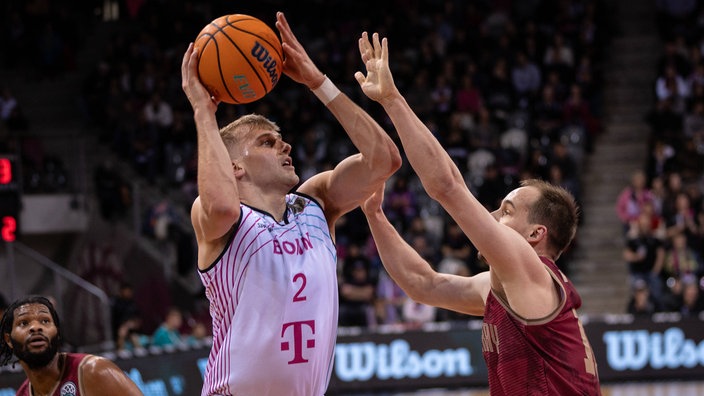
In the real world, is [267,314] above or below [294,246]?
below

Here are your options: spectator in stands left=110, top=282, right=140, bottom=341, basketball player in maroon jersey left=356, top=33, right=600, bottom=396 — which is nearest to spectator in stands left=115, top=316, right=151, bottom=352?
spectator in stands left=110, top=282, right=140, bottom=341

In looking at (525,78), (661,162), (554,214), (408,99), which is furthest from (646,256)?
(554,214)

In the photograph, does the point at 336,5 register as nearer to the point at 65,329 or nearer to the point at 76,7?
the point at 76,7

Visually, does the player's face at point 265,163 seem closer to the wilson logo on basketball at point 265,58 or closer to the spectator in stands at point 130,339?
the wilson logo on basketball at point 265,58

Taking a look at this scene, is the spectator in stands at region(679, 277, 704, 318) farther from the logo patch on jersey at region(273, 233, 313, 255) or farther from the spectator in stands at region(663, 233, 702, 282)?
the logo patch on jersey at region(273, 233, 313, 255)

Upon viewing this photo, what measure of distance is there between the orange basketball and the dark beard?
1566 mm

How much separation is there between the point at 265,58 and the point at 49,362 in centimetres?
188

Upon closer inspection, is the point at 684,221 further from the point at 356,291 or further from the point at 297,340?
the point at 297,340

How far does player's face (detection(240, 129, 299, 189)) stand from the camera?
445 cm

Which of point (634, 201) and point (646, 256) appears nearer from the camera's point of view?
point (646, 256)

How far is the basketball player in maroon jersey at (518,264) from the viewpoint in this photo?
4.10 metres

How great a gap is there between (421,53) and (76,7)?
7019 mm

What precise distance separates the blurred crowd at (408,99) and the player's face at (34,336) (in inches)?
335

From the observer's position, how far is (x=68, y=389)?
510 centimetres
